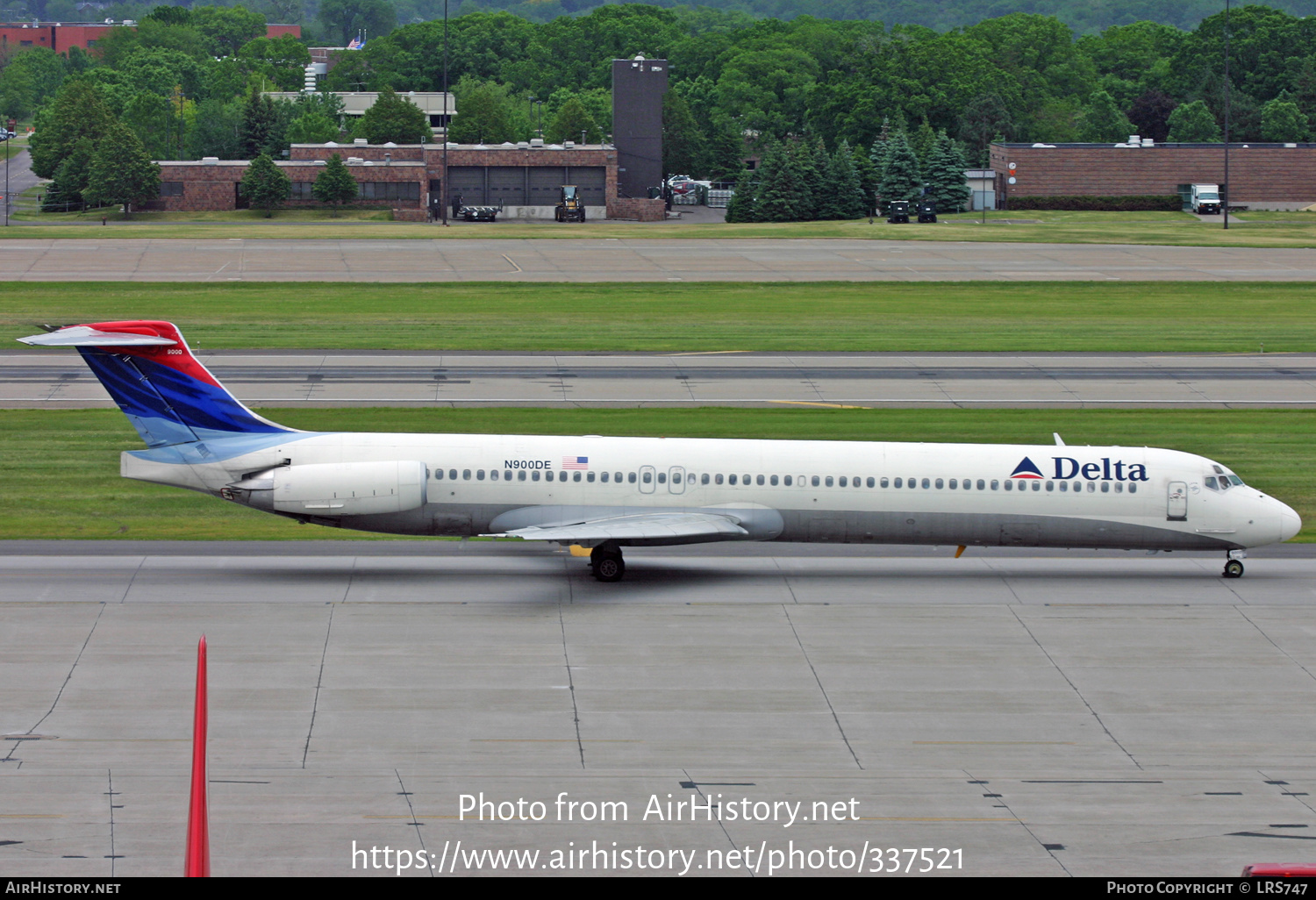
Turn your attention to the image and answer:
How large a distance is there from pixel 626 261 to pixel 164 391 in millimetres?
65166

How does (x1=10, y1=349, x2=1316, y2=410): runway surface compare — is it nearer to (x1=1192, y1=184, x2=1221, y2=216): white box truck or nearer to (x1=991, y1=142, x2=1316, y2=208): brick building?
(x1=1192, y1=184, x2=1221, y2=216): white box truck

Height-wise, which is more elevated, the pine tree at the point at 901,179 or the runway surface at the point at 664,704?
the pine tree at the point at 901,179

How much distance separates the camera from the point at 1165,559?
36.4 m

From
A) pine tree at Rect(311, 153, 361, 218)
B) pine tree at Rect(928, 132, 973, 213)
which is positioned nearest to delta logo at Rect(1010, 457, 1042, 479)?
pine tree at Rect(928, 132, 973, 213)

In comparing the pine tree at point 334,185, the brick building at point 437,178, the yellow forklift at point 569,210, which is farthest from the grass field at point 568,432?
the yellow forklift at point 569,210

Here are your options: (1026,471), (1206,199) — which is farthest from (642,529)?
(1206,199)

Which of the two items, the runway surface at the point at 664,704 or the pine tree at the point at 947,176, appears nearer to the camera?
the runway surface at the point at 664,704

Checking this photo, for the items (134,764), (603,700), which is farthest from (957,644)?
(134,764)

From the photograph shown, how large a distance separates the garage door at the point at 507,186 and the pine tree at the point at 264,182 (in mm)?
19468

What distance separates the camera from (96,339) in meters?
31.4

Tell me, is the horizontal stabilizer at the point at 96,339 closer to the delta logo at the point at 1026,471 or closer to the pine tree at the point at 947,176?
the delta logo at the point at 1026,471

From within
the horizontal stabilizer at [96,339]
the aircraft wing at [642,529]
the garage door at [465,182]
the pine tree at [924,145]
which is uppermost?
the pine tree at [924,145]

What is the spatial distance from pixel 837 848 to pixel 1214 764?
714 centimetres

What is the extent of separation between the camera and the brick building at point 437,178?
13550cm
